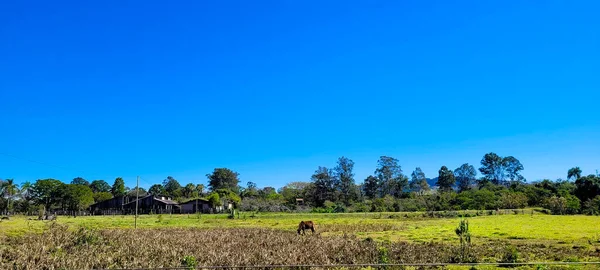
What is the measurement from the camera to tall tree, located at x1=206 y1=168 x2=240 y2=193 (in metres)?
130

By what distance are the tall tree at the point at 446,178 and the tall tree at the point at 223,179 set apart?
64.7 metres

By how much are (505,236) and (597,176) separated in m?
62.2

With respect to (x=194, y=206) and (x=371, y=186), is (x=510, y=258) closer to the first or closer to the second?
(x=194, y=206)

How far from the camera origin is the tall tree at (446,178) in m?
123

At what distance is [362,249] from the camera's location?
1806 cm

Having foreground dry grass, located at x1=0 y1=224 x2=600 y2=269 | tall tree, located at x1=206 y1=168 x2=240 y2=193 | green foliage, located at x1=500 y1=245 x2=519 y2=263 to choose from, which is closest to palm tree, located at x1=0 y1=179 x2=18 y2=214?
tall tree, located at x1=206 y1=168 x2=240 y2=193

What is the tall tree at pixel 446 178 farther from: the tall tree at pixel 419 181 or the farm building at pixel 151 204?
the farm building at pixel 151 204

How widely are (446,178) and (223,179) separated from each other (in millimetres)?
70559

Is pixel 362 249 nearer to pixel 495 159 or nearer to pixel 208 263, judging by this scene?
pixel 208 263

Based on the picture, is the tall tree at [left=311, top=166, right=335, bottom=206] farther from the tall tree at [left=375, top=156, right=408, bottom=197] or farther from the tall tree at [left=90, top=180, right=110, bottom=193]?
the tall tree at [left=90, top=180, right=110, bottom=193]

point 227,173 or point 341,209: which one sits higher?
point 227,173

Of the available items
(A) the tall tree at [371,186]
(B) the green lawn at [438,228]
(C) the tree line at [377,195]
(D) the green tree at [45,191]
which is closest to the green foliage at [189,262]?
(B) the green lawn at [438,228]

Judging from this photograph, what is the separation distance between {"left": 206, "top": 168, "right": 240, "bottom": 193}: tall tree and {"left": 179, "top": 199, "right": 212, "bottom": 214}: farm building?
137 feet

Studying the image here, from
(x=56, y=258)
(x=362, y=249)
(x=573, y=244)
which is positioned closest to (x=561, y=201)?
(x=573, y=244)
